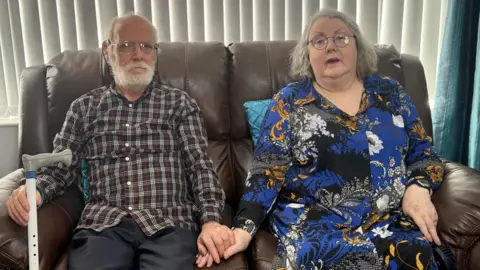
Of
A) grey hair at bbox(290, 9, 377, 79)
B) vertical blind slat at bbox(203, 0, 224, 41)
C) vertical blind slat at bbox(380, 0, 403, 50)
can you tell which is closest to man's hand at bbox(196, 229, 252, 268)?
grey hair at bbox(290, 9, 377, 79)

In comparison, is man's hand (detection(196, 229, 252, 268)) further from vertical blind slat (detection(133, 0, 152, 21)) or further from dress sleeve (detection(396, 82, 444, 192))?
vertical blind slat (detection(133, 0, 152, 21))

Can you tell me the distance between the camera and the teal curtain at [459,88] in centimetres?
197

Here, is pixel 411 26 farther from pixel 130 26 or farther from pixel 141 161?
pixel 141 161

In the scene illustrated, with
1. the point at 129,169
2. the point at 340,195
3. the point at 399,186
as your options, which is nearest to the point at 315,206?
the point at 340,195

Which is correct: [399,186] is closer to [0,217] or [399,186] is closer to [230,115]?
[230,115]

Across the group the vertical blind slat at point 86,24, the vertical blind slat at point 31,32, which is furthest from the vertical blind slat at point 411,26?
the vertical blind slat at point 31,32

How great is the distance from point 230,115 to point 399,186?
0.74m

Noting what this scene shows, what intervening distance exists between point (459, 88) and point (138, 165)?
4.88ft

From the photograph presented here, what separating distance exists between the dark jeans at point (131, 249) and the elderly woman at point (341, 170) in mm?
148

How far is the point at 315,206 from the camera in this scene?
1461 millimetres

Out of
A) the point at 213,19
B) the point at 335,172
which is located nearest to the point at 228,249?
the point at 335,172

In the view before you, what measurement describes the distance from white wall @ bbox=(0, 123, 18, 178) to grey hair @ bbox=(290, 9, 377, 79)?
142 centimetres

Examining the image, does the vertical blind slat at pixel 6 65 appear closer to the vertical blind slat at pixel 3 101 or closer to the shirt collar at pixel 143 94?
the vertical blind slat at pixel 3 101

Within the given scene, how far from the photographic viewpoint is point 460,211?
132cm
